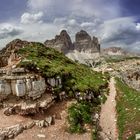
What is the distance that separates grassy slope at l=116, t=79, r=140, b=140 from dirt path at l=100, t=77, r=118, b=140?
24.0 inches

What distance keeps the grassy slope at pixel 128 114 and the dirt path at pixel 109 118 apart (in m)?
0.61

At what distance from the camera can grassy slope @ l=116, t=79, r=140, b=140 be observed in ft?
112

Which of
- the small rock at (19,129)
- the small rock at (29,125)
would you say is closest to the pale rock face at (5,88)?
the small rock at (29,125)

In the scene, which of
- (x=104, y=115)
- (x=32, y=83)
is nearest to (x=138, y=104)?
(x=104, y=115)

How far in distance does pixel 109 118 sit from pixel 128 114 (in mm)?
2219

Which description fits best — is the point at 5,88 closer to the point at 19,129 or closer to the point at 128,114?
the point at 19,129

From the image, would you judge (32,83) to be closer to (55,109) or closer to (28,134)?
(55,109)

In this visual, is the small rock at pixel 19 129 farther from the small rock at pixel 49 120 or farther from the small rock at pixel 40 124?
the small rock at pixel 49 120

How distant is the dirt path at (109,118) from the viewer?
35328 millimetres

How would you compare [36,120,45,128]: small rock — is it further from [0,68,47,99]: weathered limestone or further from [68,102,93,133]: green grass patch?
[0,68,47,99]: weathered limestone

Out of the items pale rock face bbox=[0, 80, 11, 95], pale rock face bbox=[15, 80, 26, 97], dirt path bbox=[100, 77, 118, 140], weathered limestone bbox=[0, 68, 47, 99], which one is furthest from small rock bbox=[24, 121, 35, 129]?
dirt path bbox=[100, 77, 118, 140]

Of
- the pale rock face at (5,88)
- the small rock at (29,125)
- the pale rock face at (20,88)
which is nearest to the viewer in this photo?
the small rock at (29,125)

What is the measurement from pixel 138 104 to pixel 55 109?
10.8 m

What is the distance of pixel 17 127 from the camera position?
32.4 m
